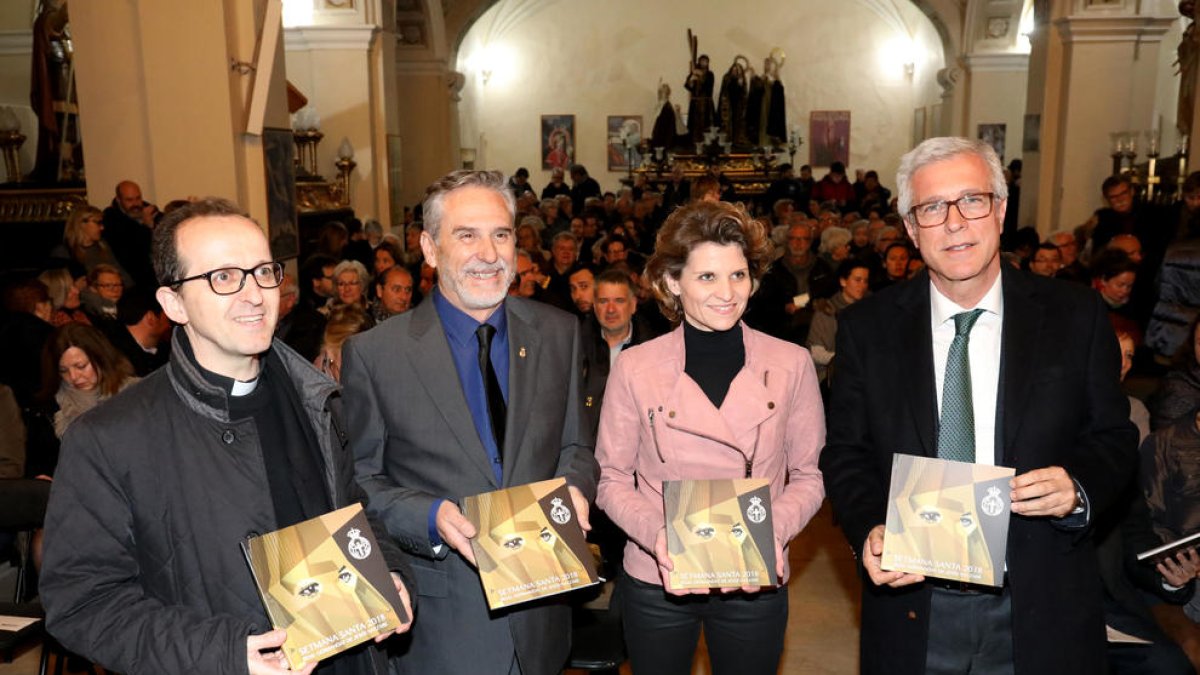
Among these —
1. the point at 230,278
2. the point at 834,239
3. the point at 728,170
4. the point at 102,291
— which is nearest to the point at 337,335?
the point at 102,291

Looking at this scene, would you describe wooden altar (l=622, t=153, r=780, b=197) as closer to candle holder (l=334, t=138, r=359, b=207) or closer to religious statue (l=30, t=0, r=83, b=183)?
candle holder (l=334, t=138, r=359, b=207)

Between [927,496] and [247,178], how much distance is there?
24.1 feet

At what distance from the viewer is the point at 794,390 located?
2711 millimetres

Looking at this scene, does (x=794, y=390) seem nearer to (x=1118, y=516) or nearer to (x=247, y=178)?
(x=1118, y=516)

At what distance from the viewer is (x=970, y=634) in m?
2.29

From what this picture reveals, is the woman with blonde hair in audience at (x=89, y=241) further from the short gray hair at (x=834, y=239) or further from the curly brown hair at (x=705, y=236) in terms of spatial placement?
the short gray hair at (x=834, y=239)

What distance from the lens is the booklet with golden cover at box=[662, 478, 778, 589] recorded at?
2.37 m

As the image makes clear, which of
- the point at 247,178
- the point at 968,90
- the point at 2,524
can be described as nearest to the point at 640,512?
the point at 2,524

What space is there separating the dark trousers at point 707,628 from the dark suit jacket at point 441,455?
0.28 meters

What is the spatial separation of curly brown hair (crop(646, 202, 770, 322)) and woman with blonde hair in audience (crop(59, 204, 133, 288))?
567 cm

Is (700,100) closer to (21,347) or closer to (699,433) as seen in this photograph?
(21,347)

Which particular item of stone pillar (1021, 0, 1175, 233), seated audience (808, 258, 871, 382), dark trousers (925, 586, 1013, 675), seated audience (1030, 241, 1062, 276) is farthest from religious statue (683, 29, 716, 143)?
dark trousers (925, 586, 1013, 675)

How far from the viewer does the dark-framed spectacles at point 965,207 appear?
2.23 metres

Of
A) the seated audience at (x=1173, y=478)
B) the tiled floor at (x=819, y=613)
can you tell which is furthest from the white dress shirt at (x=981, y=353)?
the tiled floor at (x=819, y=613)
